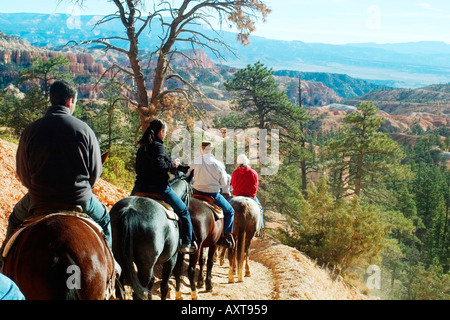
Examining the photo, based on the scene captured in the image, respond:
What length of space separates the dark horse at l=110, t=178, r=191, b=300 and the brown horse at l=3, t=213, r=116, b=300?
57.4 inches

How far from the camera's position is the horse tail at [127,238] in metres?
4.71

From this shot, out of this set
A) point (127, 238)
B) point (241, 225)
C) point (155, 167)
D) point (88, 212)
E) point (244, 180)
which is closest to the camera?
point (88, 212)

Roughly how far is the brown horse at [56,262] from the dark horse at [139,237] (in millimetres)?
1458

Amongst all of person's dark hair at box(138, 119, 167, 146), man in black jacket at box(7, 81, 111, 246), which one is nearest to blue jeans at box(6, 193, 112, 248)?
man in black jacket at box(7, 81, 111, 246)

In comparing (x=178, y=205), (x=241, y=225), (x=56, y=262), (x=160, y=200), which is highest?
(x=56, y=262)

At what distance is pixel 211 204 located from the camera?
723 centimetres

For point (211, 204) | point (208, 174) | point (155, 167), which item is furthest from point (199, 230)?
point (155, 167)

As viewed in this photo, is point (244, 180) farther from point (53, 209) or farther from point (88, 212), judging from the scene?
point (53, 209)

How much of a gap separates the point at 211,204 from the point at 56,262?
14.7 ft

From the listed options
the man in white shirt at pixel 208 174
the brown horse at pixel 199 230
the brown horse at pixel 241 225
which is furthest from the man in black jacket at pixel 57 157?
the brown horse at pixel 241 225

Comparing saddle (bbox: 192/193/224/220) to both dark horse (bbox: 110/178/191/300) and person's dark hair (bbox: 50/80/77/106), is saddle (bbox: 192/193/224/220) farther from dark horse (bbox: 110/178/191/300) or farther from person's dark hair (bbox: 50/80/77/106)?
person's dark hair (bbox: 50/80/77/106)

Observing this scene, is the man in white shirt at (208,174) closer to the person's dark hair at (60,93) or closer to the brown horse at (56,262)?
the person's dark hair at (60,93)

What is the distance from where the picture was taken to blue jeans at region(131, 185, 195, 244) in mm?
5559
